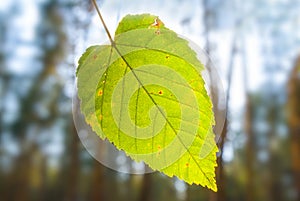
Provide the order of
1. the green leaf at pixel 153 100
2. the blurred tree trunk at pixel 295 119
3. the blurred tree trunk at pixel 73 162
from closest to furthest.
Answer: the green leaf at pixel 153 100 → the blurred tree trunk at pixel 73 162 → the blurred tree trunk at pixel 295 119

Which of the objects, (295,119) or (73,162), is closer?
(295,119)

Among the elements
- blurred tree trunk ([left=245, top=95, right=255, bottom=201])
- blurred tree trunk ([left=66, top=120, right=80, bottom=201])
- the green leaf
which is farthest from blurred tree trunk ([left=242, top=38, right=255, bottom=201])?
the green leaf

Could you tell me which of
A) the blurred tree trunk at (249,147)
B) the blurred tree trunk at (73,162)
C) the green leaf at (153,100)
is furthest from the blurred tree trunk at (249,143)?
the green leaf at (153,100)

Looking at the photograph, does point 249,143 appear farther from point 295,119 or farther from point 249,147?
point 295,119

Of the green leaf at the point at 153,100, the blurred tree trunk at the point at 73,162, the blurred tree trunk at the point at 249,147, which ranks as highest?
the blurred tree trunk at the point at 249,147

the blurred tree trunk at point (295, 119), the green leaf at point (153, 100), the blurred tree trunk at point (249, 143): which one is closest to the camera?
the green leaf at point (153, 100)

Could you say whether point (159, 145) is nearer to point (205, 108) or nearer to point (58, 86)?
point (205, 108)

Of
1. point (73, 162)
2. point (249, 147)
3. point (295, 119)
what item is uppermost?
point (249, 147)

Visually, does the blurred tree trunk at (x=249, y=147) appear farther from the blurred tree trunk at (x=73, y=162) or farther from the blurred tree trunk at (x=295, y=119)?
the blurred tree trunk at (x=73, y=162)

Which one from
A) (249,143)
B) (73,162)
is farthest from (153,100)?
(249,143)
